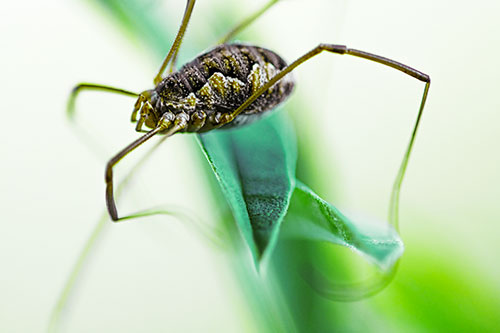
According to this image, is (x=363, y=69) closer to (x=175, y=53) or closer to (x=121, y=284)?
(x=175, y=53)

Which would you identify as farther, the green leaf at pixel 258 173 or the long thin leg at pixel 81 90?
the long thin leg at pixel 81 90

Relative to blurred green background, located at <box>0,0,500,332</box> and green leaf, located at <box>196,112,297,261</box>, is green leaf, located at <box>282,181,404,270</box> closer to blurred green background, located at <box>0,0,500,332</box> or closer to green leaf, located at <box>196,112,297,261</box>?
green leaf, located at <box>196,112,297,261</box>

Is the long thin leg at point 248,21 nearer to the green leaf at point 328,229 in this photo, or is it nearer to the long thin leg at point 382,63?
the long thin leg at point 382,63

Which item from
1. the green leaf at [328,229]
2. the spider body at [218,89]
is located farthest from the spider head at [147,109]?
the green leaf at [328,229]

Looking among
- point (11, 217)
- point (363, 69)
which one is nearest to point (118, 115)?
point (11, 217)

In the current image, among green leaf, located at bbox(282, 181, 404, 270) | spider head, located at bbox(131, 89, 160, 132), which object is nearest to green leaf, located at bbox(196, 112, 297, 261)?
green leaf, located at bbox(282, 181, 404, 270)
